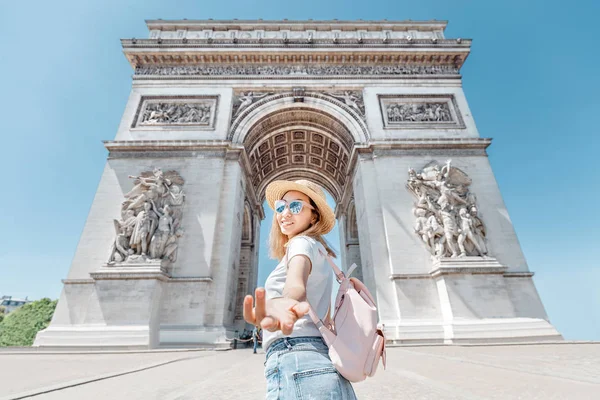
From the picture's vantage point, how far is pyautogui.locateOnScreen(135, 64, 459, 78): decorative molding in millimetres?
12242

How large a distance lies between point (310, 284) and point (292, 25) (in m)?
15.6

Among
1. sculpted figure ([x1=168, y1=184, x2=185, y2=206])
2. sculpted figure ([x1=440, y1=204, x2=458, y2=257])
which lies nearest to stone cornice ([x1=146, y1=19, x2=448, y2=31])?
sculpted figure ([x1=168, y1=184, x2=185, y2=206])

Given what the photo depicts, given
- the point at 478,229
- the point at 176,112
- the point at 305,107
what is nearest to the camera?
the point at 478,229

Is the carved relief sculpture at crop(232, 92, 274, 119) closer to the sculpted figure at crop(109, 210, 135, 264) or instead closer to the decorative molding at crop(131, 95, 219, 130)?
the decorative molding at crop(131, 95, 219, 130)

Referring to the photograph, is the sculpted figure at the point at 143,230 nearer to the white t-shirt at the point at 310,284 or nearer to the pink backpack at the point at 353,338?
the white t-shirt at the point at 310,284

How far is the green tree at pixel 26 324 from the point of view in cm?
A: 2305

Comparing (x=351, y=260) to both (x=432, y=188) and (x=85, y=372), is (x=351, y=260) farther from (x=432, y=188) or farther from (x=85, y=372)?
(x=85, y=372)

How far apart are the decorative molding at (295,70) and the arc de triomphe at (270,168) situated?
0.07 meters

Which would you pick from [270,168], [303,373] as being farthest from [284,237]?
[270,168]

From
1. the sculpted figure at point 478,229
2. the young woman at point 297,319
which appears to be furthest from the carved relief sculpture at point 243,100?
the young woman at point 297,319

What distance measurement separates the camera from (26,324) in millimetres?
23719

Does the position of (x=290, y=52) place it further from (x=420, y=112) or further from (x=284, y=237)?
(x=284, y=237)

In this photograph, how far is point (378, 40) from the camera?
496 inches

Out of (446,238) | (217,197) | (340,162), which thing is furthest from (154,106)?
(446,238)
